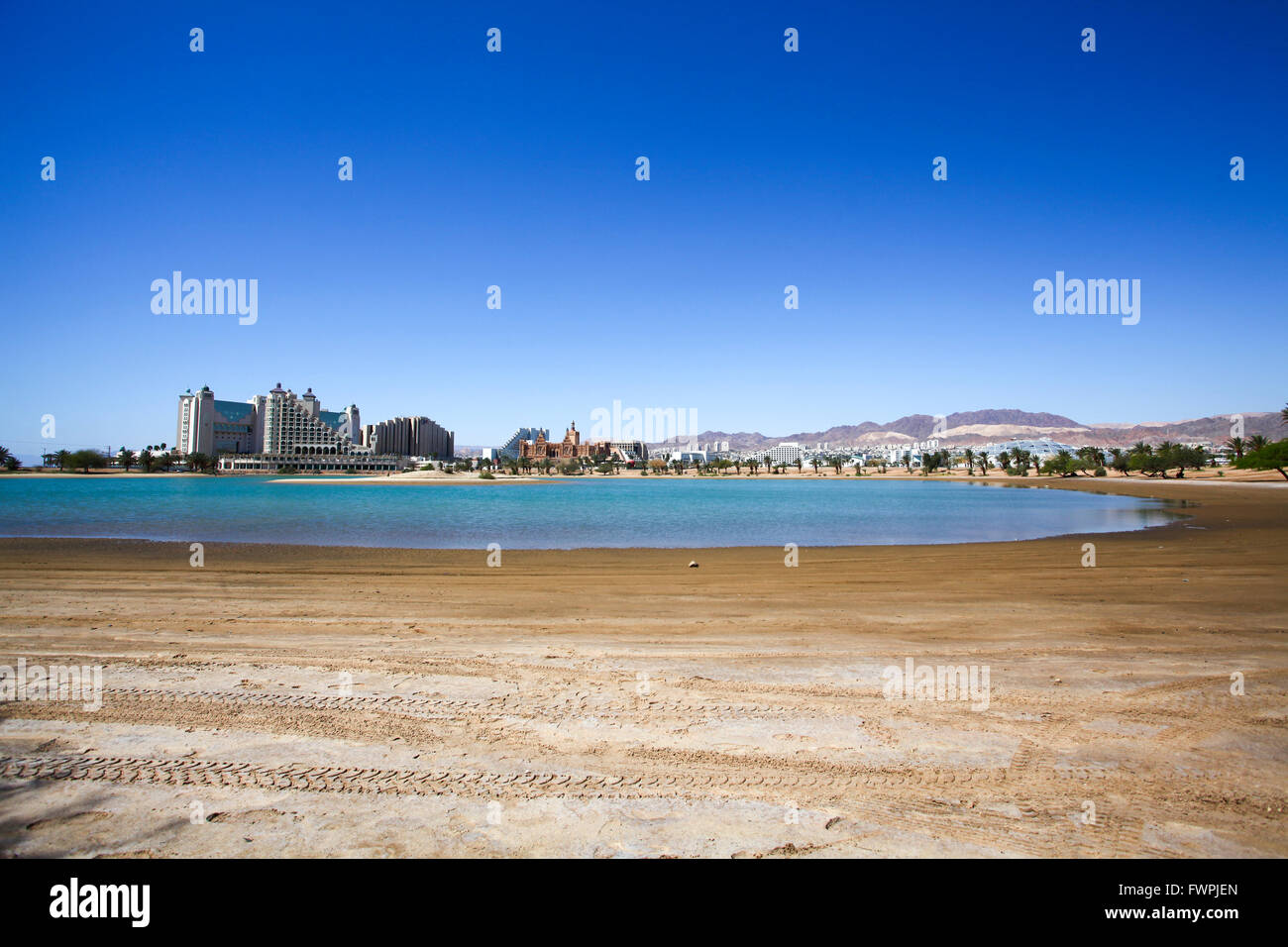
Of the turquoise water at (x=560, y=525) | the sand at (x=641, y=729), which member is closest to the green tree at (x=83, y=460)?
the turquoise water at (x=560, y=525)

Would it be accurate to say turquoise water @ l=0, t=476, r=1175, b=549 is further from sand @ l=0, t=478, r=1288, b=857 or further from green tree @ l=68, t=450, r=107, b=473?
green tree @ l=68, t=450, r=107, b=473

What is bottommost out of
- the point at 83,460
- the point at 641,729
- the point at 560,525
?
the point at 560,525

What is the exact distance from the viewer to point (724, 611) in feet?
38.5

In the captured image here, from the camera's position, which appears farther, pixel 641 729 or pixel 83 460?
pixel 83 460

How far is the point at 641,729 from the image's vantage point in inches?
230

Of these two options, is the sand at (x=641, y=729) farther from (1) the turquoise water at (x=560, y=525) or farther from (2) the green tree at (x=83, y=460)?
(2) the green tree at (x=83, y=460)

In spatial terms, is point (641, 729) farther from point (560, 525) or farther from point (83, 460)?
point (83, 460)

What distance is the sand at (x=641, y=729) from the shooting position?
4.11 metres

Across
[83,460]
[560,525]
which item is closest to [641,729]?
[560,525]

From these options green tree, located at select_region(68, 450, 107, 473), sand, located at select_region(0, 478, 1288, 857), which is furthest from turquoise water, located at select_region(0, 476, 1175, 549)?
green tree, located at select_region(68, 450, 107, 473)

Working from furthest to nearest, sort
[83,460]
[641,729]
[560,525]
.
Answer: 1. [83,460]
2. [560,525]
3. [641,729]

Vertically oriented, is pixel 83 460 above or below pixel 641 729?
above
